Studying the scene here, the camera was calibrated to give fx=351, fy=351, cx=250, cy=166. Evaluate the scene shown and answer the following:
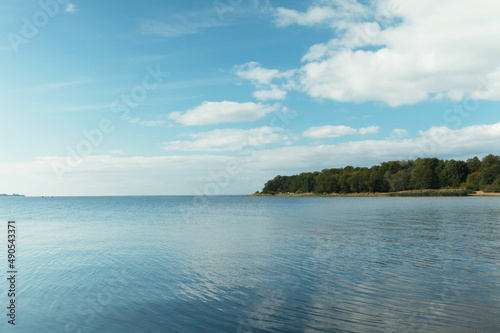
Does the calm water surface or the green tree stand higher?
the green tree

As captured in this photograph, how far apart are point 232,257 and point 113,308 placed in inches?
497

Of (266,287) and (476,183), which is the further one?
(476,183)

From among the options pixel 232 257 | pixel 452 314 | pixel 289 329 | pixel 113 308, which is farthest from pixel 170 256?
pixel 452 314

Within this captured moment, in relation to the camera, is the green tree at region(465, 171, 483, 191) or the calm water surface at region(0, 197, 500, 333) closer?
the calm water surface at region(0, 197, 500, 333)

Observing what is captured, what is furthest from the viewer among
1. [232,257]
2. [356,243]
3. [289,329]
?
[356,243]

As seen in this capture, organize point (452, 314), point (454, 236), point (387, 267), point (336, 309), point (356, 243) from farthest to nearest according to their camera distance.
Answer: point (454, 236) < point (356, 243) < point (387, 267) < point (336, 309) < point (452, 314)

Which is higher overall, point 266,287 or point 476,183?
point 476,183

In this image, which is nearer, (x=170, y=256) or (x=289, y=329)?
(x=289, y=329)

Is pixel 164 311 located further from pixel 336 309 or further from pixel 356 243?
pixel 356 243

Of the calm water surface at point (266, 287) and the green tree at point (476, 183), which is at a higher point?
the green tree at point (476, 183)

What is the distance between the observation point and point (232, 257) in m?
27.8

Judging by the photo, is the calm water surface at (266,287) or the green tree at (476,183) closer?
the calm water surface at (266,287)

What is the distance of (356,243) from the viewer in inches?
1298

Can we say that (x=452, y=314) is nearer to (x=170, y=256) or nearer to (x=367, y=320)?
(x=367, y=320)
